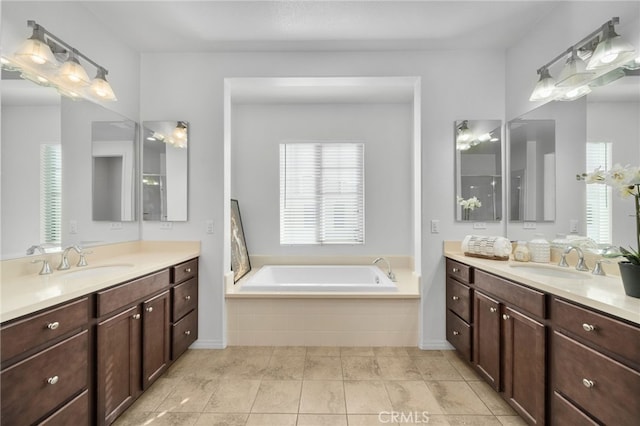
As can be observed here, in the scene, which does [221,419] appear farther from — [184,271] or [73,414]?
[184,271]

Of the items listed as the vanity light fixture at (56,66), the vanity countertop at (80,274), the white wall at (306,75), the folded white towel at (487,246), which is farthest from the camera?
the white wall at (306,75)

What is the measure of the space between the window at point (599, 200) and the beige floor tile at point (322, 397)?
6.39ft

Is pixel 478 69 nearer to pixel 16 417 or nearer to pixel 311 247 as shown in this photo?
pixel 311 247

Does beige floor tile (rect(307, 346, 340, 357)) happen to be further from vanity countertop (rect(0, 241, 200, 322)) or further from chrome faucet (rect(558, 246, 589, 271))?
chrome faucet (rect(558, 246, 589, 271))

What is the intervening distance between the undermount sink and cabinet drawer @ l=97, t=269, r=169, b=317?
2.54 meters

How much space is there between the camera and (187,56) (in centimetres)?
265

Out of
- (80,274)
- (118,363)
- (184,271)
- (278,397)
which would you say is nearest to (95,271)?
(80,274)

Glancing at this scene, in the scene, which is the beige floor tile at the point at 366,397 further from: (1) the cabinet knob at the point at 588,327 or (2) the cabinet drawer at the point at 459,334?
(1) the cabinet knob at the point at 588,327

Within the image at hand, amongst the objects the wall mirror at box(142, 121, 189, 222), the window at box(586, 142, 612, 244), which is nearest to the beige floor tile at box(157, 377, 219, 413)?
the wall mirror at box(142, 121, 189, 222)

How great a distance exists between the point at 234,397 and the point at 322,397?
60 centimetres

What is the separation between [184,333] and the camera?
2.39 metres

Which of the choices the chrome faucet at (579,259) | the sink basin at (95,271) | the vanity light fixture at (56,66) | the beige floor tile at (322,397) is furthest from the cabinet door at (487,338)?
the vanity light fixture at (56,66)

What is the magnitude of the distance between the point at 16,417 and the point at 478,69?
3.73 metres

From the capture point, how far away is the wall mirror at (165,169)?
265 centimetres
